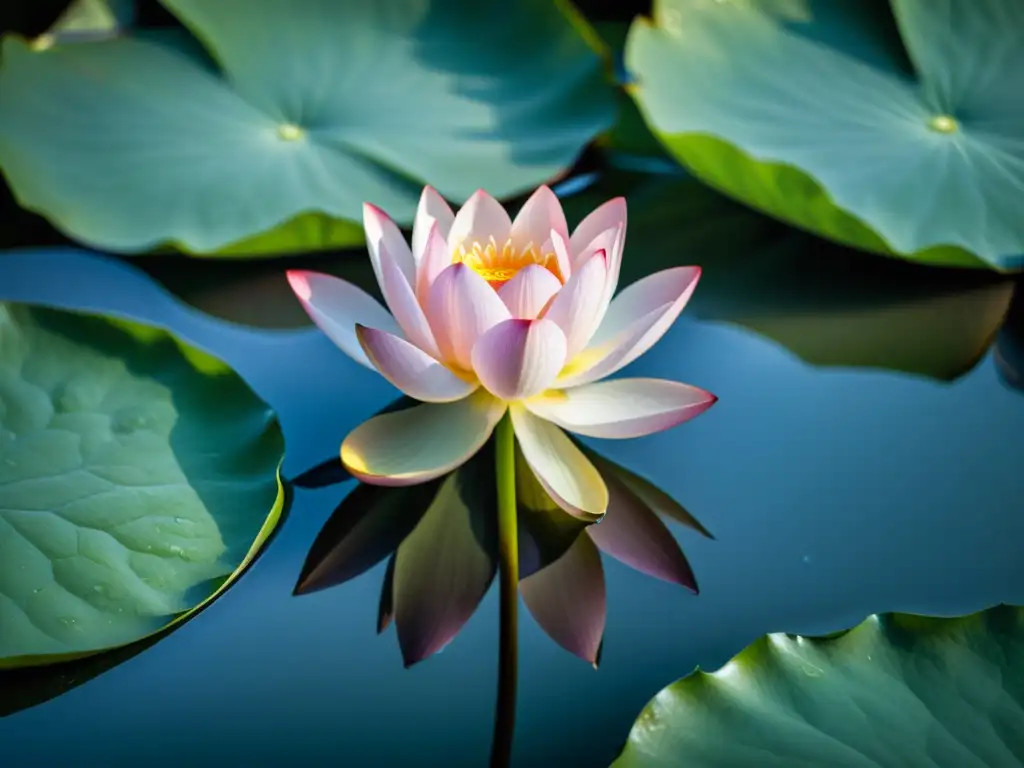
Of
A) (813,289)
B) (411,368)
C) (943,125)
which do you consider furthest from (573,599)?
(943,125)

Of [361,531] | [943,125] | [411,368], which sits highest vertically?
[943,125]

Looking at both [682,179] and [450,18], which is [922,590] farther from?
[450,18]

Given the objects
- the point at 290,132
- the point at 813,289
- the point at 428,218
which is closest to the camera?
the point at 428,218

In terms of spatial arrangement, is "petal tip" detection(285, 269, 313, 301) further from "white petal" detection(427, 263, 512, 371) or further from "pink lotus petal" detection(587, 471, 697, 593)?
"pink lotus petal" detection(587, 471, 697, 593)

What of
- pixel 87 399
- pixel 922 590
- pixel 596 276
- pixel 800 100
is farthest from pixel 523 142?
pixel 922 590

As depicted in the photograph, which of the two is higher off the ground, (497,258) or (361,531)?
(497,258)

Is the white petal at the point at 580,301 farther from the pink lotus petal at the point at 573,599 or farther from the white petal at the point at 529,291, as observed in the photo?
the pink lotus petal at the point at 573,599

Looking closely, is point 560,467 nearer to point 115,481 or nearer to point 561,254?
point 561,254
